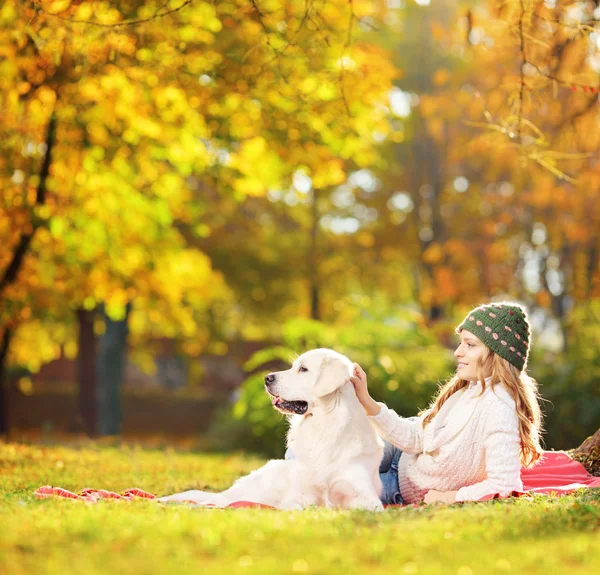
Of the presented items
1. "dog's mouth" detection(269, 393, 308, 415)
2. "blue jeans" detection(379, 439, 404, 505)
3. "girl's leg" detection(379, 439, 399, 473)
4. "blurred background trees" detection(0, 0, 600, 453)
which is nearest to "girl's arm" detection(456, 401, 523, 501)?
"blue jeans" detection(379, 439, 404, 505)

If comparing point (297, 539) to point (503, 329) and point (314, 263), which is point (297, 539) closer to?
point (503, 329)

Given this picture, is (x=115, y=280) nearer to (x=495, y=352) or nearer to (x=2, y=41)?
(x=2, y=41)

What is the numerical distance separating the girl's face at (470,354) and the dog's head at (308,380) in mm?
721

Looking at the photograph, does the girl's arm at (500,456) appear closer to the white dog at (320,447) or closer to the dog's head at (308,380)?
the white dog at (320,447)

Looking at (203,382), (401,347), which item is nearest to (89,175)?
(401,347)

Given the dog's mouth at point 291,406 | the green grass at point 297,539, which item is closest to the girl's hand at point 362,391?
the dog's mouth at point 291,406

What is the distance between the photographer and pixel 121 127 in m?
10.6

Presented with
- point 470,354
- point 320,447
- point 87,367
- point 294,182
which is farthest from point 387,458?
point 87,367

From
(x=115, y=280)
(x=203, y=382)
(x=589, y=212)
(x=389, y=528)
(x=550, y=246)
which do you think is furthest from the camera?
(x=203, y=382)

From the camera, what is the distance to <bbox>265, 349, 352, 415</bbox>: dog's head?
5188 millimetres

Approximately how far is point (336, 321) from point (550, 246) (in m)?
6.34

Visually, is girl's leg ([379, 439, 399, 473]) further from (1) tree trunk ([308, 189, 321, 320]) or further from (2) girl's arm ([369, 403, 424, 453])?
(1) tree trunk ([308, 189, 321, 320])

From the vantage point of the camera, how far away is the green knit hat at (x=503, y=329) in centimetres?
529

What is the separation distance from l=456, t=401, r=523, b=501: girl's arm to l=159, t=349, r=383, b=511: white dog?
605 millimetres
